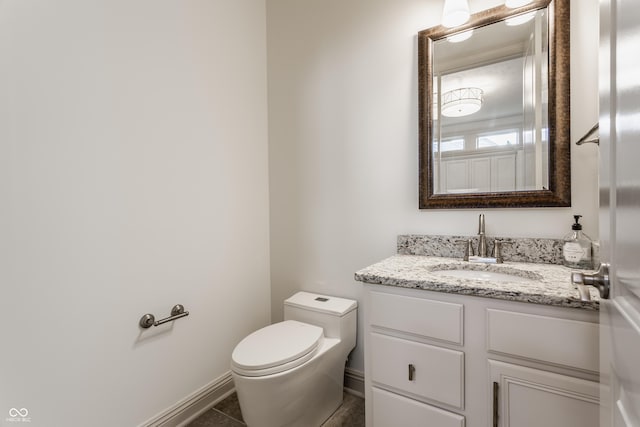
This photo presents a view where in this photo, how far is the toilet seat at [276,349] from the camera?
3.89 ft

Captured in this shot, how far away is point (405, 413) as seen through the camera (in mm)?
1099

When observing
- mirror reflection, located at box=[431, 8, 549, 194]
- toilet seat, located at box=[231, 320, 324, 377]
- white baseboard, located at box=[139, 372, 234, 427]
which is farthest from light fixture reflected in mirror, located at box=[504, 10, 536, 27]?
white baseboard, located at box=[139, 372, 234, 427]

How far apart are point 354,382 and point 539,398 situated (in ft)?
3.46

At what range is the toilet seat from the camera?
1.19 metres

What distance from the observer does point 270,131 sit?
203cm

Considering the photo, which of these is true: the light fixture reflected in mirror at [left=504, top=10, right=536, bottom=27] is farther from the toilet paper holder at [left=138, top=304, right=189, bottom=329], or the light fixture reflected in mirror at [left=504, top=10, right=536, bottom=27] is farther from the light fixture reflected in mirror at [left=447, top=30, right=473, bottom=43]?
the toilet paper holder at [left=138, top=304, right=189, bottom=329]

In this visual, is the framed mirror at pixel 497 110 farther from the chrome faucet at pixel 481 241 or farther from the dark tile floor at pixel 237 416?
the dark tile floor at pixel 237 416

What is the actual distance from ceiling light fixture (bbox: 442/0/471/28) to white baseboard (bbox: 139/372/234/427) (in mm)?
2245

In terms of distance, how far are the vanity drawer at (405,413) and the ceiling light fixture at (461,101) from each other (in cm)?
131

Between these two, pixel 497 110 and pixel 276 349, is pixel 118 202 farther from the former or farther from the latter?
pixel 497 110

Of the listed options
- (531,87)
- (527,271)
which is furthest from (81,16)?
(527,271)

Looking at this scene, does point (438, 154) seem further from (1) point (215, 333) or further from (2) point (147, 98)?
(1) point (215, 333)

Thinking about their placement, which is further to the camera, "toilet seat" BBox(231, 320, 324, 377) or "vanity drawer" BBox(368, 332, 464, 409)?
"toilet seat" BBox(231, 320, 324, 377)

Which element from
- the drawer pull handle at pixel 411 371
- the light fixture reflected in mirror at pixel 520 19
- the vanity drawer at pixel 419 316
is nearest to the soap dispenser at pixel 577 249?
the vanity drawer at pixel 419 316
